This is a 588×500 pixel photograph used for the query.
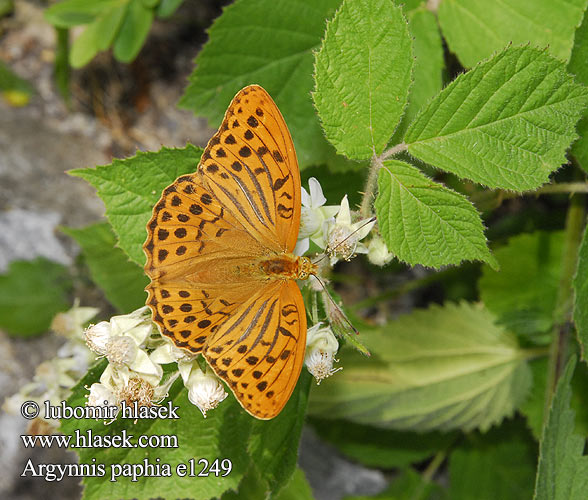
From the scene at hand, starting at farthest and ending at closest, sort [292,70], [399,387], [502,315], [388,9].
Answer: [399,387] → [502,315] → [292,70] → [388,9]

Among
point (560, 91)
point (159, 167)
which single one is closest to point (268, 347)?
point (159, 167)

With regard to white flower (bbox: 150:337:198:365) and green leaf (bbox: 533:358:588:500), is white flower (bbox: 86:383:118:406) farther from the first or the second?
green leaf (bbox: 533:358:588:500)

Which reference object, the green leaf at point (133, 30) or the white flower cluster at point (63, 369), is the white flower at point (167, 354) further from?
the green leaf at point (133, 30)

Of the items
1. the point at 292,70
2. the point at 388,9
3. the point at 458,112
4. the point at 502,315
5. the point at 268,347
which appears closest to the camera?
the point at 268,347

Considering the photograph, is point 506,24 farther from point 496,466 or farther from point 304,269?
point 496,466

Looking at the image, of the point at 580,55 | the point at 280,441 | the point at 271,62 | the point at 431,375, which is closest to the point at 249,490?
the point at 280,441

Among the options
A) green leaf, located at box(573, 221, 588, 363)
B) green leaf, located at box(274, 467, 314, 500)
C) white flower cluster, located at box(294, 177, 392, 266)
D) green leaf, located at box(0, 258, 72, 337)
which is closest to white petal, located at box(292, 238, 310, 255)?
white flower cluster, located at box(294, 177, 392, 266)

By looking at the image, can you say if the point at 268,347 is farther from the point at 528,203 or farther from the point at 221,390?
the point at 528,203
